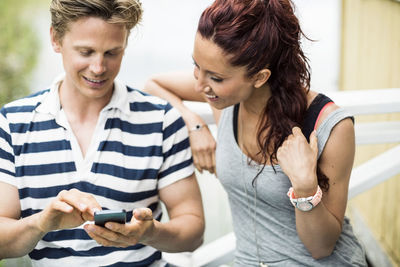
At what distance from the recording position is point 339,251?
54.6 inches

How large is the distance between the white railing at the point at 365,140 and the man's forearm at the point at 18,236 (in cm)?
48

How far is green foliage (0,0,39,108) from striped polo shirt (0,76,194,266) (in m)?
1.92

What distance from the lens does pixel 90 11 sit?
1.31 metres

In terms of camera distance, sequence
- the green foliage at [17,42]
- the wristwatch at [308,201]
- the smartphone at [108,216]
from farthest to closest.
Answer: the green foliage at [17,42], the wristwatch at [308,201], the smartphone at [108,216]

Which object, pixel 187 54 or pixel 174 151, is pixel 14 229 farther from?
pixel 187 54

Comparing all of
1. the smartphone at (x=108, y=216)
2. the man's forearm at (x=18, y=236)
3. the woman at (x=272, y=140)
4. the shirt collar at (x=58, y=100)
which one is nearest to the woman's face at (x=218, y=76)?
the woman at (x=272, y=140)

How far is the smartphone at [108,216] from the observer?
1.08m

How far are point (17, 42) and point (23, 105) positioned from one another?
7.53ft

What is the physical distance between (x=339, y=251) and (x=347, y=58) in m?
3.08

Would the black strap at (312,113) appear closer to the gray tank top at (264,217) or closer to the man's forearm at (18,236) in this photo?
the gray tank top at (264,217)

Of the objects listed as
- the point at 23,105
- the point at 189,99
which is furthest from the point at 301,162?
the point at 23,105

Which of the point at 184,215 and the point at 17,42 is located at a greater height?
the point at 17,42

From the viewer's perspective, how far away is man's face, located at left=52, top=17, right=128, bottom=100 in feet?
4.33

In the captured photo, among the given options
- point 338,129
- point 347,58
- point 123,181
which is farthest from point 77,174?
point 347,58
